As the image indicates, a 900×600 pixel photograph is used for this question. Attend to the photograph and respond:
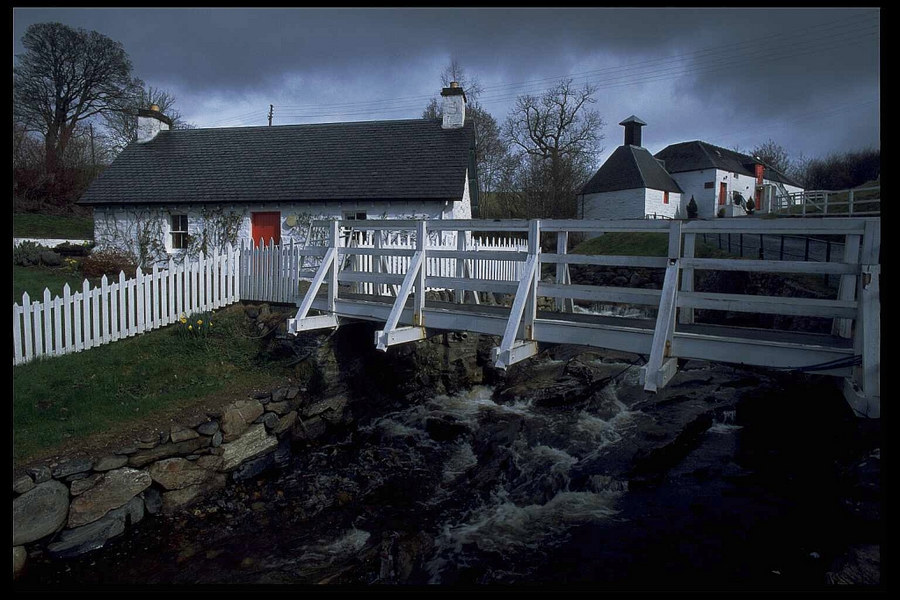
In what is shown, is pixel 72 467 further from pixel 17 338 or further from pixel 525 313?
pixel 525 313

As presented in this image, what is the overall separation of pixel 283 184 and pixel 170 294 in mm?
8431

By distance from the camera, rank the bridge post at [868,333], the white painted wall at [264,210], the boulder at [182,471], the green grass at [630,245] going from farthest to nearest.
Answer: the green grass at [630,245], the white painted wall at [264,210], the boulder at [182,471], the bridge post at [868,333]

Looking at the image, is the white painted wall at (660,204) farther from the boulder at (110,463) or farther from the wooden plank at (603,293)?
the boulder at (110,463)

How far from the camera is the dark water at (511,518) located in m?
5.83

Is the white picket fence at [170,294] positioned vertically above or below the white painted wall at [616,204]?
below

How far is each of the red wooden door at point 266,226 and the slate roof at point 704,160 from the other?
29.9 meters

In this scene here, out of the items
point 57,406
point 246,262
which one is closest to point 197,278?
point 246,262

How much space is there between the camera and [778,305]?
5.57m

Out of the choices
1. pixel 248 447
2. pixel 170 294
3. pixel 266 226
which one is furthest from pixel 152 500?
pixel 266 226

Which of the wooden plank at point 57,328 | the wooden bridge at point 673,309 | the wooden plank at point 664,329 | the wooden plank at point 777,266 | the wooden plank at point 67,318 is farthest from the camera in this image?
the wooden plank at point 67,318

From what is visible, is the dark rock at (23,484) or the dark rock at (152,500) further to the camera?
the dark rock at (152,500)

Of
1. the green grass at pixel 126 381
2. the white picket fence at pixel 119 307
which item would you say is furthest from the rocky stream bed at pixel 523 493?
the white picket fence at pixel 119 307

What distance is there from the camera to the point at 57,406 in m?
7.17
